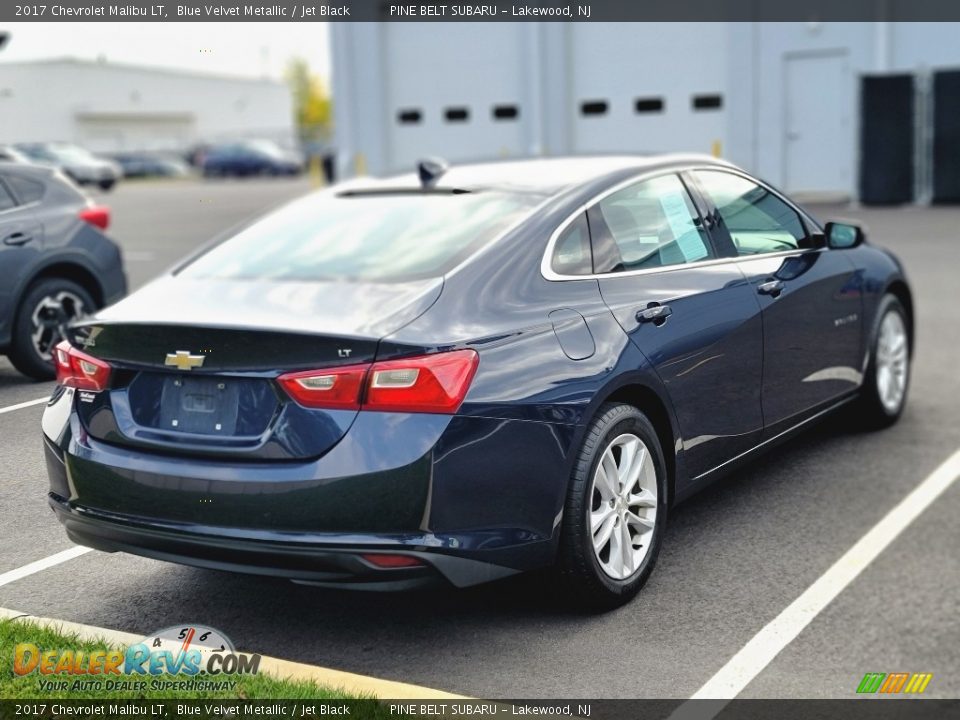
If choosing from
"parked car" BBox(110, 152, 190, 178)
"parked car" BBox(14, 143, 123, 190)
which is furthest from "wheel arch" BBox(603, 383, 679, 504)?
"parked car" BBox(110, 152, 190, 178)

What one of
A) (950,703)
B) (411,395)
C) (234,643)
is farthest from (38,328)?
(950,703)

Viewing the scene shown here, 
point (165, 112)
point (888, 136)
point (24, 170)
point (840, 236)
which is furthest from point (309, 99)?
point (840, 236)

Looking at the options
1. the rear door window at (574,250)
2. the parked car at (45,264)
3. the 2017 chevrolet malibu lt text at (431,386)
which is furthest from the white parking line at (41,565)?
the rear door window at (574,250)

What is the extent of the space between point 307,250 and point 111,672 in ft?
5.89

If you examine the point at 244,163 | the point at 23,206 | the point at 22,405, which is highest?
the point at 23,206

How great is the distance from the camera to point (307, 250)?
4902 millimetres

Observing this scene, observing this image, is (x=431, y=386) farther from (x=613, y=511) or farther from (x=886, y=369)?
(x=886, y=369)

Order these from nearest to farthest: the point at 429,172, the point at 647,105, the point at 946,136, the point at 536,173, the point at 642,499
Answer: the point at 642,499
the point at 536,173
the point at 429,172
the point at 946,136
the point at 647,105

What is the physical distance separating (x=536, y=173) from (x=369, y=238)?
2.68 feet

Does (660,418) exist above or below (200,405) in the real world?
below

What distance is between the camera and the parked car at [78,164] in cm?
3675

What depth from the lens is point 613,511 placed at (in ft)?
14.6

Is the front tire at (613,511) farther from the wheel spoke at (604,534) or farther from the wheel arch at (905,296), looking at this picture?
the wheel arch at (905,296)

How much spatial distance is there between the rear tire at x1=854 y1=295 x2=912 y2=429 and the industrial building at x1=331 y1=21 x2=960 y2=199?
15.7m
